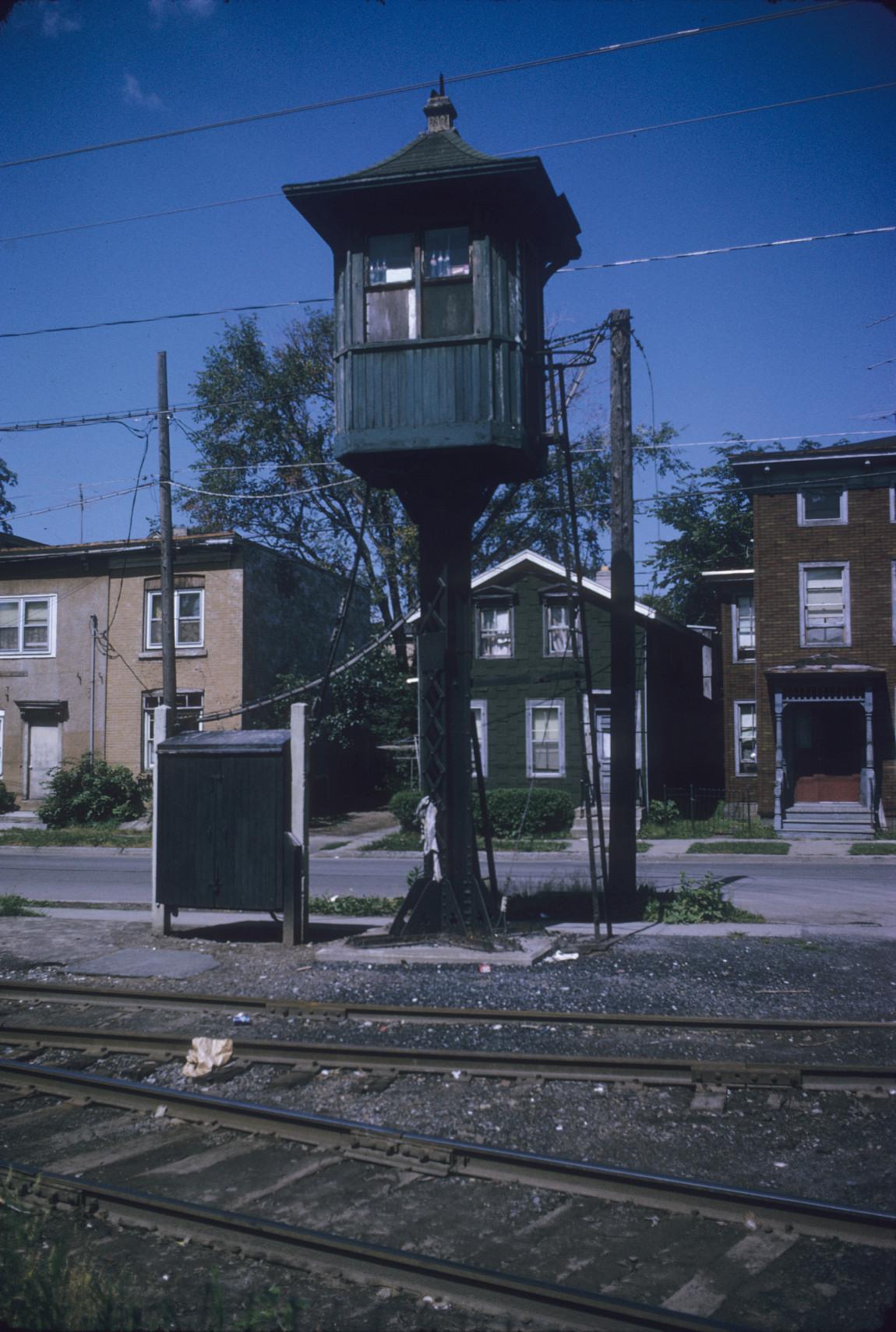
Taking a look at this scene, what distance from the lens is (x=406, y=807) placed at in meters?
29.3

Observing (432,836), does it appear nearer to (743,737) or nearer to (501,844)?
(501,844)

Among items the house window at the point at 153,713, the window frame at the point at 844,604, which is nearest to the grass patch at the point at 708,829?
the window frame at the point at 844,604

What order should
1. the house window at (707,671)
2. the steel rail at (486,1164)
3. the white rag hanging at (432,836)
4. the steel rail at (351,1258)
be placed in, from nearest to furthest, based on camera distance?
the steel rail at (351,1258) < the steel rail at (486,1164) < the white rag hanging at (432,836) < the house window at (707,671)

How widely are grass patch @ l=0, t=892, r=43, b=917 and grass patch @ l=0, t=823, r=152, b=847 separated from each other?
1002 cm

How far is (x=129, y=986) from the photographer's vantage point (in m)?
11.1

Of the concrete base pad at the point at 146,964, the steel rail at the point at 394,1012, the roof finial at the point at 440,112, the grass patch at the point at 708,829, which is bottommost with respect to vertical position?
the grass patch at the point at 708,829

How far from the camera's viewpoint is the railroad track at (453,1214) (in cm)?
449

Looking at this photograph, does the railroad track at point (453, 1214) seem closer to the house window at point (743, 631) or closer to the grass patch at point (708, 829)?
the grass patch at point (708, 829)

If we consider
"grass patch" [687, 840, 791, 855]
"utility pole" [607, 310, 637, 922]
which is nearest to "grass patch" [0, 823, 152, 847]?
"grass patch" [687, 840, 791, 855]

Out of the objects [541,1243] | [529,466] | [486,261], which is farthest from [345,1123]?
[486,261]

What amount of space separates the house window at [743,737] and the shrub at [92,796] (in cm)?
1800

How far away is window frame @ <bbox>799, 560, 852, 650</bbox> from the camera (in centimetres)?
2958

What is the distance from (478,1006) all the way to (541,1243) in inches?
190

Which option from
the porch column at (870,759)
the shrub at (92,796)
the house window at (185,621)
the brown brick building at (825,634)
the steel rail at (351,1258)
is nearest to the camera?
the steel rail at (351,1258)
